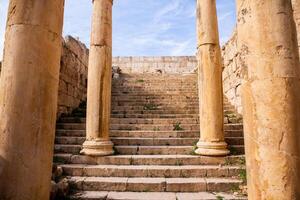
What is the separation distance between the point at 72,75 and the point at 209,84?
5891mm

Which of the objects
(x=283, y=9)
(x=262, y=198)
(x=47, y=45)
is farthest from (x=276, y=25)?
(x=47, y=45)

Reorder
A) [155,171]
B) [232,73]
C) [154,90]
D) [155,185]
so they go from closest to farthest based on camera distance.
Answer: [155,185] → [155,171] → [232,73] → [154,90]

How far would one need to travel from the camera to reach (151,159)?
5348 mm

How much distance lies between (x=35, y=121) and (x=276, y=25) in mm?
2797

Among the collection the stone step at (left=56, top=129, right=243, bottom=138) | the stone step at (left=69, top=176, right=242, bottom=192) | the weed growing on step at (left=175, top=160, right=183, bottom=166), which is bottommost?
the stone step at (left=69, top=176, right=242, bottom=192)

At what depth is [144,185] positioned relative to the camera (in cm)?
447

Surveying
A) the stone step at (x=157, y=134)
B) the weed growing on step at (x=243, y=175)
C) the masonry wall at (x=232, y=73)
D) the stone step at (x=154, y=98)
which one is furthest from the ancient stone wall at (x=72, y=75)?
the masonry wall at (x=232, y=73)

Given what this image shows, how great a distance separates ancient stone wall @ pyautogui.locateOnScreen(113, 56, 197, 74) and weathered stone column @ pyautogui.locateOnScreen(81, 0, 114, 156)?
1112 cm

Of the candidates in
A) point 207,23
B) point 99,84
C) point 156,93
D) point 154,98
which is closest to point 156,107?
point 154,98

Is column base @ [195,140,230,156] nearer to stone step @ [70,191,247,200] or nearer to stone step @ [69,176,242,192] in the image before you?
stone step @ [69,176,242,192]

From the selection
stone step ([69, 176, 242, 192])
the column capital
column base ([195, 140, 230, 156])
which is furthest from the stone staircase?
the column capital

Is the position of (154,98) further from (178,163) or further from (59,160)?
(59,160)

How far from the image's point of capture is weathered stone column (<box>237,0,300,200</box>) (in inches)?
84.6

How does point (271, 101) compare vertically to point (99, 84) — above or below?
below
